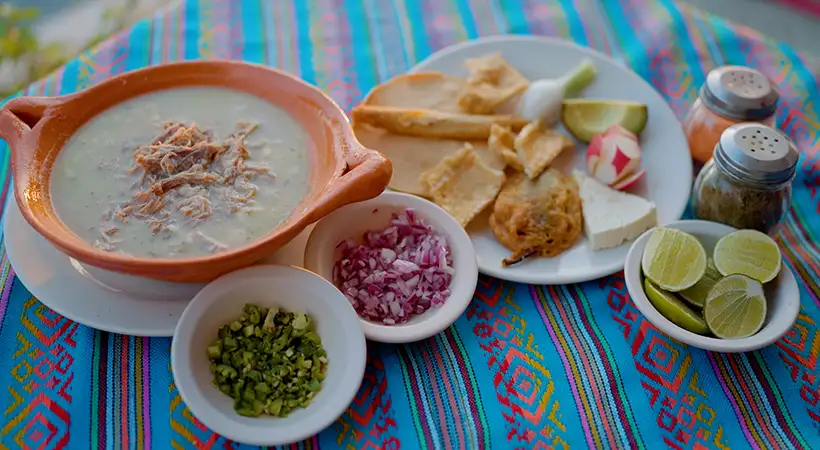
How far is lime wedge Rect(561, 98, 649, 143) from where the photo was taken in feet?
7.13

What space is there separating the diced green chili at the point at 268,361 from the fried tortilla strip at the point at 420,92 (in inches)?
32.0

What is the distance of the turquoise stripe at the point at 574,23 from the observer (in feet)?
8.85

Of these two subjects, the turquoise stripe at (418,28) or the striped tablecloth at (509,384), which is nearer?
the striped tablecloth at (509,384)

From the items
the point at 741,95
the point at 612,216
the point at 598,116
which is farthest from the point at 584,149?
the point at 741,95

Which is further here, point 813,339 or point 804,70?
point 804,70

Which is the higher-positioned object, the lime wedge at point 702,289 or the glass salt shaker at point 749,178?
the glass salt shaker at point 749,178

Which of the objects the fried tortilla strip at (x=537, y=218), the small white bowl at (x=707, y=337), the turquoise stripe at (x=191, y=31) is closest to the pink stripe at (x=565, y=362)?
the fried tortilla strip at (x=537, y=218)

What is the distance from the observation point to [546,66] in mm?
2387

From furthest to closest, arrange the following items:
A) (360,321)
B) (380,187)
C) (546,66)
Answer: (546,66)
(380,187)
(360,321)

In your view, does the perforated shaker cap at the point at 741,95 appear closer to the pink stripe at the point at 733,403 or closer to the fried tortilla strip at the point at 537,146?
the fried tortilla strip at the point at 537,146

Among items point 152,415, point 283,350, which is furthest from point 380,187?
point 152,415

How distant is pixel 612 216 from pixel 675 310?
358 mm

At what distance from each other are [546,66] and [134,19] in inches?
74.0

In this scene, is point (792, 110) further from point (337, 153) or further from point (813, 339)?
point (337, 153)
